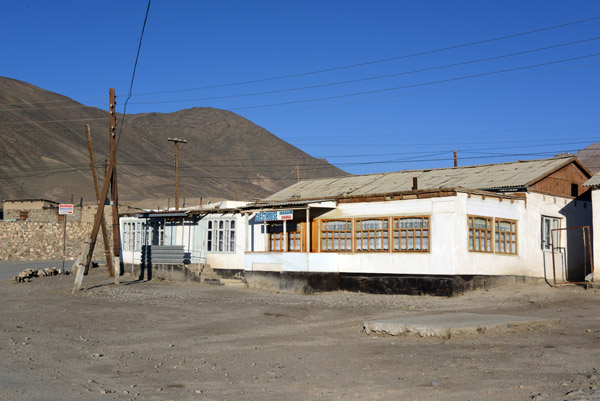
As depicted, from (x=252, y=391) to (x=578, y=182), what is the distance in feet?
83.3

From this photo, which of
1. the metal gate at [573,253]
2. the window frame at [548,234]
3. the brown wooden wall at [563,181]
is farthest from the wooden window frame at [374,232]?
the metal gate at [573,253]

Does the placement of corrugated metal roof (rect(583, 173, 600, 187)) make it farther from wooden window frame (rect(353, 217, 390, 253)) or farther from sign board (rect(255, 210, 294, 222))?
sign board (rect(255, 210, 294, 222))

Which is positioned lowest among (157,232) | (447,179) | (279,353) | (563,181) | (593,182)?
(279,353)

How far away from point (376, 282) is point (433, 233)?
10.0 feet

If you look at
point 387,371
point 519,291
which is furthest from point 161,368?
point 519,291

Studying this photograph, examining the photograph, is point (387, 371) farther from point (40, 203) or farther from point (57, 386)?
point (40, 203)

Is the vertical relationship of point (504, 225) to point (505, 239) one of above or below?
above

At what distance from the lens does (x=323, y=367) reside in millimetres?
11477

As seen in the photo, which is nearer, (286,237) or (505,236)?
(505,236)

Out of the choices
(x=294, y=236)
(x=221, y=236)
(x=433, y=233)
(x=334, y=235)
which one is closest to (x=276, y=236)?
(x=294, y=236)

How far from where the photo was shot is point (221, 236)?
32344 millimetres

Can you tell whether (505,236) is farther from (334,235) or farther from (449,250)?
(334,235)

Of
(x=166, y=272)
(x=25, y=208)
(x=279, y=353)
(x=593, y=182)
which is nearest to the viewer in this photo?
(x=279, y=353)

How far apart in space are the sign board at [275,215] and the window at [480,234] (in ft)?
23.8
